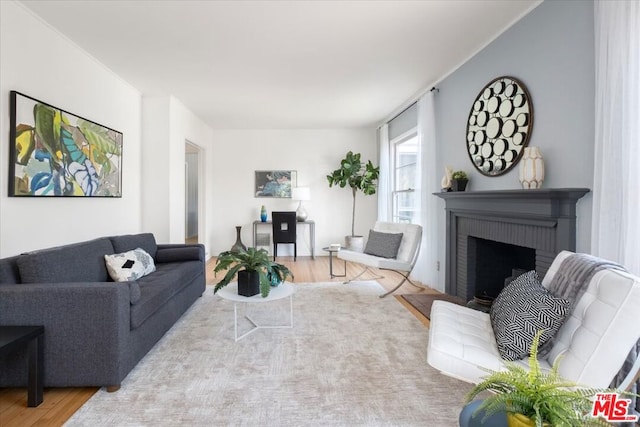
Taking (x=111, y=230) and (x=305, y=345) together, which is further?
(x=111, y=230)

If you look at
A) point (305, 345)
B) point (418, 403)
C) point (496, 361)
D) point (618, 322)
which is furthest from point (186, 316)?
point (618, 322)

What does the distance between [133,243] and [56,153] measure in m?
1.03

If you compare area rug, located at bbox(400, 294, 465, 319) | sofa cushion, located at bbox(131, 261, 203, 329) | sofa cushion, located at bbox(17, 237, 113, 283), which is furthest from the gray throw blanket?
sofa cushion, located at bbox(17, 237, 113, 283)

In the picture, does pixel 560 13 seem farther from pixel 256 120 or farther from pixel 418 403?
pixel 256 120

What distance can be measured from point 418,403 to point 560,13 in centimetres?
265

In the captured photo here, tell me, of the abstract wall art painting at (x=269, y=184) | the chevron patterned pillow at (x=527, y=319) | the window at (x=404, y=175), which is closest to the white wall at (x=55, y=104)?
the abstract wall art painting at (x=269, y=184)

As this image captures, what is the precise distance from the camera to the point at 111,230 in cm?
381

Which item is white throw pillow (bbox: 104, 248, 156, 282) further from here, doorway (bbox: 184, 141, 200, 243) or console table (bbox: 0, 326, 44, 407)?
doorway (bbox: 184, 141, 200, 243)

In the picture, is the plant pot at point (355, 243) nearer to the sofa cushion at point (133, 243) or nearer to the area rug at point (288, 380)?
the area rug at point (288, 380)

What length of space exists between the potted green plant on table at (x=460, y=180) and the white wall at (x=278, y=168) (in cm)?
333

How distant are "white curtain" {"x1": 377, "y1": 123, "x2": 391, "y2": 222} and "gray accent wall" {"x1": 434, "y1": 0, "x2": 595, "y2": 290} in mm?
2780

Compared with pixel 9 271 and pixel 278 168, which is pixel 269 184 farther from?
pixel 9 271

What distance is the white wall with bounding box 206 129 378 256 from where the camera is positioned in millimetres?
6641

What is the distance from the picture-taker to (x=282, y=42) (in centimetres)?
304
